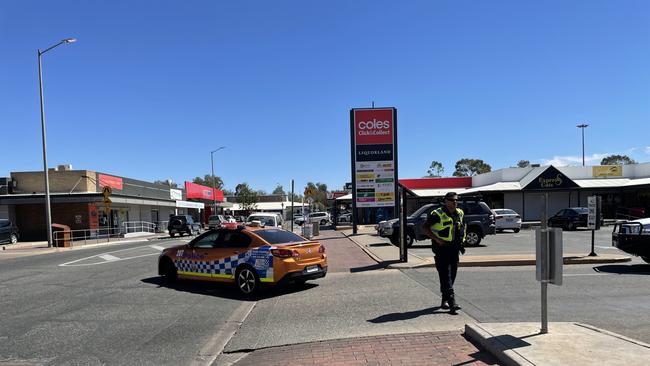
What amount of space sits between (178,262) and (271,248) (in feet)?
9.86

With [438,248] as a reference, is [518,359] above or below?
below

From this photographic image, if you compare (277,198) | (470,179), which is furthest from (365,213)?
(277,198)

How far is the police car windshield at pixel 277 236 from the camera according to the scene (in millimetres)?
10930

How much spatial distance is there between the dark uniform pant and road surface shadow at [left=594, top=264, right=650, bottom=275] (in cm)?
612

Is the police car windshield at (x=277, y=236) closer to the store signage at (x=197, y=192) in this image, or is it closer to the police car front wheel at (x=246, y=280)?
the police car front wheel at (x=246, y=280)

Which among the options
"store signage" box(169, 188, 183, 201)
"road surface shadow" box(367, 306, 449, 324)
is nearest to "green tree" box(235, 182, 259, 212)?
"store signage" box(169, 188, 183, 201)

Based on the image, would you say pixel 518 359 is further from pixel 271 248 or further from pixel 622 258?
pixel 622 258

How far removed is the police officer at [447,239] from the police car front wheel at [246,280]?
13.4ft

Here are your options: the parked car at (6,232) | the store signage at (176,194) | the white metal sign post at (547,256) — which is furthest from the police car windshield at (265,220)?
the store signage at (176,194)

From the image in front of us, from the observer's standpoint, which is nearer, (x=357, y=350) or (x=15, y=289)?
(x=357, y=350)

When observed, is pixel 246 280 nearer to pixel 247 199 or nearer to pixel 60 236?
pixel 60 236

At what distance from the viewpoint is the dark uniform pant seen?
7801 millimetres

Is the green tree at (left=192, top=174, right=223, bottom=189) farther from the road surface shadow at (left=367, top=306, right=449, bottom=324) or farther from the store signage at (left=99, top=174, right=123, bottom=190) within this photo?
the road surface shadow at (left=367, top=306, right=449, bottom=324)

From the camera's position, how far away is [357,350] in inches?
234
